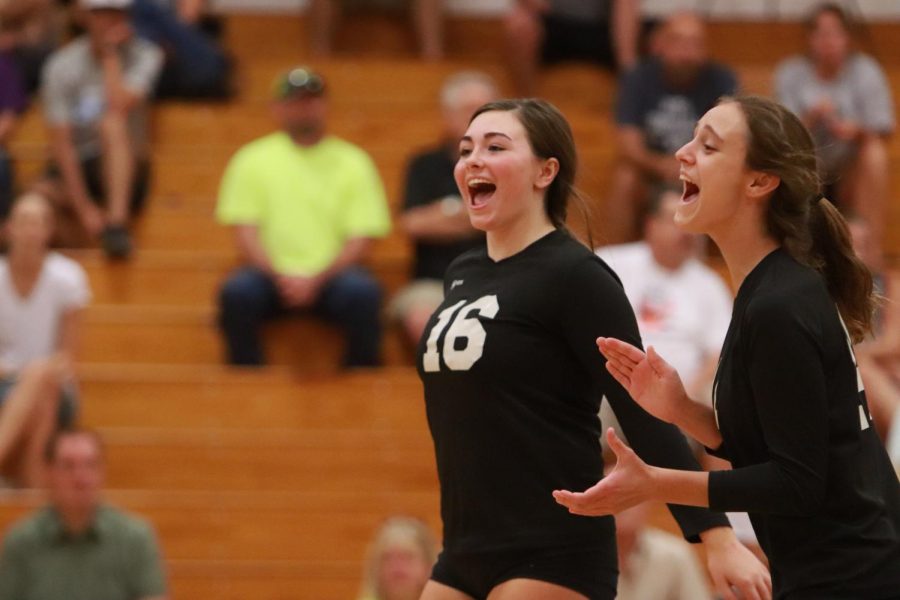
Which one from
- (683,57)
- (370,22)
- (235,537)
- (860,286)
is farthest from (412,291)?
(860,286)

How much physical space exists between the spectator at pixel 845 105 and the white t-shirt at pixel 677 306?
1386 mm

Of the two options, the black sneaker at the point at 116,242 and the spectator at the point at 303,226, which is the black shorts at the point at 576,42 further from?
the black sneaker at the point at 116,242

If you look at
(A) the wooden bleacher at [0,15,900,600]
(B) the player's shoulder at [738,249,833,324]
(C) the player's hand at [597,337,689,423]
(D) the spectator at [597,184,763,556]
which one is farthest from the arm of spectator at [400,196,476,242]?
(B) the player's shoulder at [738,249,833,324]

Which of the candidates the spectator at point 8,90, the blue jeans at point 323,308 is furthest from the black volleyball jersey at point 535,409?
the spectator at point 8,90

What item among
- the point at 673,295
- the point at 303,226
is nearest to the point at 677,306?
the point at 673,295

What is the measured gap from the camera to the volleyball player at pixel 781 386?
2.84 metres

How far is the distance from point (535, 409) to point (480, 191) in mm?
520

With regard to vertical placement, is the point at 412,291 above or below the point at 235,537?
above

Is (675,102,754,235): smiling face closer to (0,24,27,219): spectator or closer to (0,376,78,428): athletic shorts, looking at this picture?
(0,376,78,428): athletic shorts

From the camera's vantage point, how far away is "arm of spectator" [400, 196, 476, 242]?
729 cm

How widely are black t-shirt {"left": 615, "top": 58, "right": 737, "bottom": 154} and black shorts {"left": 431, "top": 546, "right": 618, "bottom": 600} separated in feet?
15.9

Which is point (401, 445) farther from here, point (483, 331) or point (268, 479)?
point (483, 331)

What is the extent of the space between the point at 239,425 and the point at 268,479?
31 cm

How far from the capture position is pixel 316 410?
22.9 ft
